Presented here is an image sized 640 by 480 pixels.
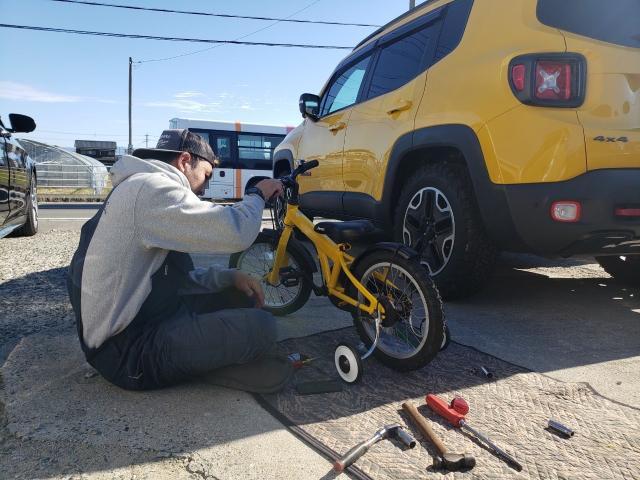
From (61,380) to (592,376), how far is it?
2539mm

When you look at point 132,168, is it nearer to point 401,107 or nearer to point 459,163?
point 459,163

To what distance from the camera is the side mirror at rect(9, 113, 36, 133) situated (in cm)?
501

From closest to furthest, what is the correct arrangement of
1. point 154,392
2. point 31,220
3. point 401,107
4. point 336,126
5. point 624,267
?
point 154,392, point 401,107, point 624,267, point 336,126, point 31,220

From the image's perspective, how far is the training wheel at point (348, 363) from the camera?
2.28 m

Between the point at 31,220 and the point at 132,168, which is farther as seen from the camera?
the point at 31,220

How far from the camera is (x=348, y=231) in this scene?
2.77 metres

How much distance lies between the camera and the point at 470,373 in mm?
2445

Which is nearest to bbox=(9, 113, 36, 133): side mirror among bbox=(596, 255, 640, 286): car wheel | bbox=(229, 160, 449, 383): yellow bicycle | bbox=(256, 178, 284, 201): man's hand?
bbox=(229, 160, 449, 383): yellow bicycle

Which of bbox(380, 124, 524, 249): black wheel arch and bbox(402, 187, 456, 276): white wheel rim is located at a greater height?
bbox(380, 124, 524, 249): black wheel arch

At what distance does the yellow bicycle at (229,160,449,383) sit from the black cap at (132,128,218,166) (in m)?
0.74

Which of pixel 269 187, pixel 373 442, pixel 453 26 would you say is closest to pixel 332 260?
pixel 269 187

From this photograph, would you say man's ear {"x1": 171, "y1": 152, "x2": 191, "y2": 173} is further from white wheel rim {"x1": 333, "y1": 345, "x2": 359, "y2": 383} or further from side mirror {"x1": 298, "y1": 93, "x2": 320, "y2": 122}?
side mirror {"x1": 298, "y1": 93, "x2": 320, "y2": 122}

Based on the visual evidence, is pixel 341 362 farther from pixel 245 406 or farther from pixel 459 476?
pixel 459 476

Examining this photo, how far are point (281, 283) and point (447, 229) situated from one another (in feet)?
3.90
